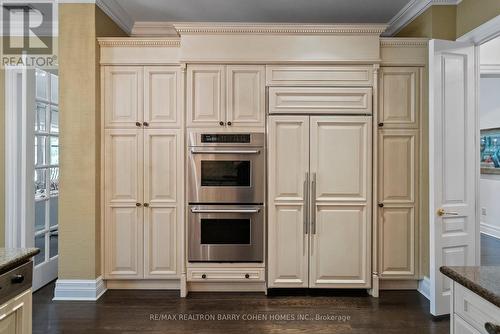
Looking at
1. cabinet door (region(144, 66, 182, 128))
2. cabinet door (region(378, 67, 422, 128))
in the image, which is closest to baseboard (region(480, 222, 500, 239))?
cabinet door (region(378, 67, 422, 128))

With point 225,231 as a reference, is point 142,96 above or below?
above

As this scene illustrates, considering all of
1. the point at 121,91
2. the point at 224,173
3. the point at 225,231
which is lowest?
the point at 225,231

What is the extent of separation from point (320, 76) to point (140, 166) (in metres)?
1.90

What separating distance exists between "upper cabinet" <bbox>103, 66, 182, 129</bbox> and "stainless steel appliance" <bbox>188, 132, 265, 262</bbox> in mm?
382

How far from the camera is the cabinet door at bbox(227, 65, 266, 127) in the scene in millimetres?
3100

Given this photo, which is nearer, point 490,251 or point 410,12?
point 410,12

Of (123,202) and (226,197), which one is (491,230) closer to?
(226,197)

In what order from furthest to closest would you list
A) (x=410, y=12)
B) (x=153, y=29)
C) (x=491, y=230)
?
(x=491, y=230) → (x=153, y=29) → (x=410, y=12)

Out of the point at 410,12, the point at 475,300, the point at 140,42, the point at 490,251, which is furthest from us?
the point at 490,251

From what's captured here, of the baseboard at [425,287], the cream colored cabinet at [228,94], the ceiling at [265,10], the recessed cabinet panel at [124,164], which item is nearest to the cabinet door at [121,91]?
the recessed cabinet panel at [124,164]

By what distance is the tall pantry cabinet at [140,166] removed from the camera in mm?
3156

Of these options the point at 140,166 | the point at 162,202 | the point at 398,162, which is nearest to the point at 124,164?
the point at 140,166

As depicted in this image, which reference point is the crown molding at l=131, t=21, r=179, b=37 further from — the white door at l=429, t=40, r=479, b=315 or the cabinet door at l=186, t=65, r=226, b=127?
the white door at l=429, t=40, r=479, b=315

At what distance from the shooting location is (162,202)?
10.4 feet
